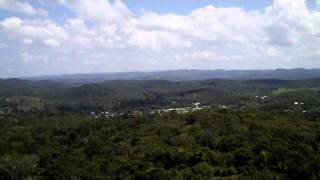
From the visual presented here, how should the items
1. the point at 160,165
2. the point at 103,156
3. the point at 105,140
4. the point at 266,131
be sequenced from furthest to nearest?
the point at 105,140 → the point at 266,131 → the point at 103,156 → the point at 160,165

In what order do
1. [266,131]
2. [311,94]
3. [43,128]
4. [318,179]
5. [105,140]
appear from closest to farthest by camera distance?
[318,179]
[266,131]
[105,140]
[43,128]
[311,94]

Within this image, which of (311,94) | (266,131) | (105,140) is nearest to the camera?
(266,131)

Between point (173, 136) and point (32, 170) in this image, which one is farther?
point (173, 136)

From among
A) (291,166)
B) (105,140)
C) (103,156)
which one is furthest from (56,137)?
(291,166)

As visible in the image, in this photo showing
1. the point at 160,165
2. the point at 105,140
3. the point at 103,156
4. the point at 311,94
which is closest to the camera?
the point at 160,165

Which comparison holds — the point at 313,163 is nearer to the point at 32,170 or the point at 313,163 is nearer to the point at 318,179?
the point at 318,179

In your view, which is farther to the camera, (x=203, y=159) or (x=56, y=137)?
(x=56, y=137)

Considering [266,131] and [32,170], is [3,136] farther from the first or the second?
[266,131]

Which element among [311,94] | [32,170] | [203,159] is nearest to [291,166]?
[203,159]
